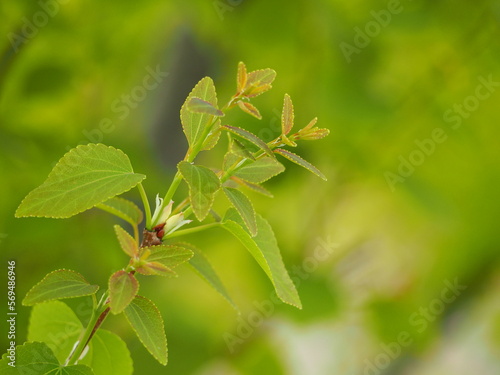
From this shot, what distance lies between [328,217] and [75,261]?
1.53ft

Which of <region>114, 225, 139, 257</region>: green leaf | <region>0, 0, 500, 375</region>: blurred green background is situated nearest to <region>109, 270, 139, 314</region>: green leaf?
<region>114, 225, 139, 257</region>: green leaf

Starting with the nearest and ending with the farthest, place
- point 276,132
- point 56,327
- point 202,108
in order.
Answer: point 202,108
point 56,327
point 276,132

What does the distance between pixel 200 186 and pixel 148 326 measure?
7cm

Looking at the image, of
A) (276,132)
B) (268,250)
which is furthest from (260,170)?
(276,132)

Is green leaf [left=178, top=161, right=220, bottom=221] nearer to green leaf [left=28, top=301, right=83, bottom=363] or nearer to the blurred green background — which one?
green leaf [left=28, top=301, right=83, bottom=363]

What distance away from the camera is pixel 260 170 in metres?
0.33

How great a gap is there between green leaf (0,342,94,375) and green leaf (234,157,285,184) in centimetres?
12

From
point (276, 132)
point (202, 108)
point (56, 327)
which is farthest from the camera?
point (276, 132)

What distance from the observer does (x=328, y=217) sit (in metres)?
1.11

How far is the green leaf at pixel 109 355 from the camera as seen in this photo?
0.33 meters

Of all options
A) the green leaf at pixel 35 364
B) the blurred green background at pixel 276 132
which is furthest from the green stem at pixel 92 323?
the blurred green background at pixel 276 132

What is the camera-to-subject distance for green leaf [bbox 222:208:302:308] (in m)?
0.29

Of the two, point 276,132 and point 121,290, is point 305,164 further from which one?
point 276,132

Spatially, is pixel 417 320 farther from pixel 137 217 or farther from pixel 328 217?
pixel 137 217
